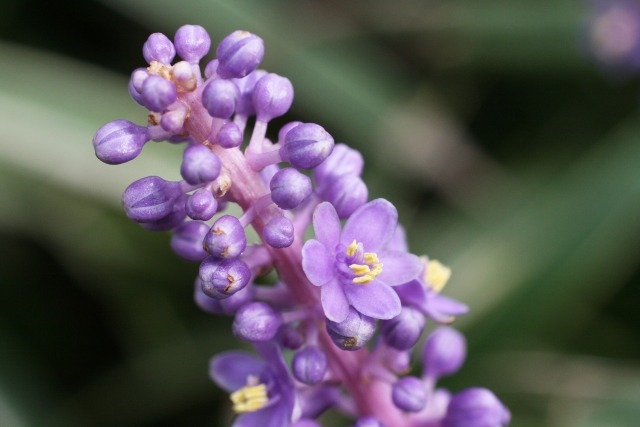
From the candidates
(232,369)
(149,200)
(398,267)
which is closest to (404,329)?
(398,267)

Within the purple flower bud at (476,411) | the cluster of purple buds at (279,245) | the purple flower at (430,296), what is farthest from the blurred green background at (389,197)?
the cluster of purple buds at (279,245)

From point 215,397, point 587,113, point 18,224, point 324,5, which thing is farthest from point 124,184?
point 587,113

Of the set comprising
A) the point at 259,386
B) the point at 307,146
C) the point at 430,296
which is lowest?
the point at 259,386

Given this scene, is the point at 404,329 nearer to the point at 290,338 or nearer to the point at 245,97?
the point at 290,338

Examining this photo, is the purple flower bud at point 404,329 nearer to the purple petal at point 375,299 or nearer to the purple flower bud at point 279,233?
the purple petal at point 375,299

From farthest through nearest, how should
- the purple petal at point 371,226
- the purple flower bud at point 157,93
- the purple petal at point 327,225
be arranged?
the purple petal at point 371,226 < the purple petal at point 327,225 < the purple flower bud at point 157,93

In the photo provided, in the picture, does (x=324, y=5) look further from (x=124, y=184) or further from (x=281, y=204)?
(x=281, y=204)
